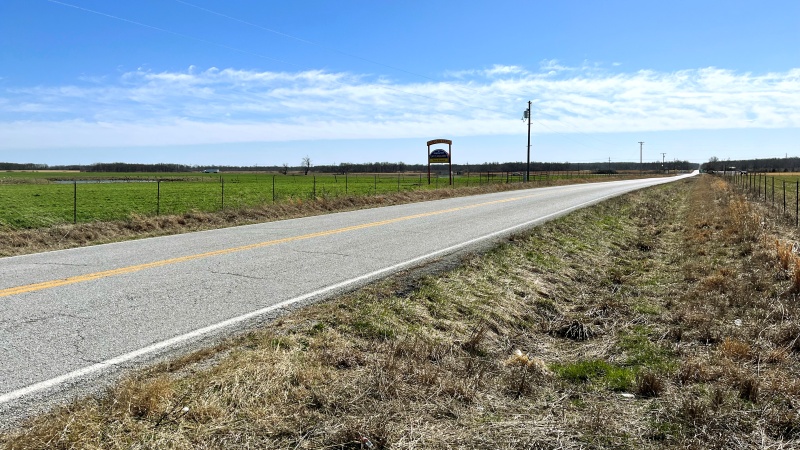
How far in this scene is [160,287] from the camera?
23.1ft

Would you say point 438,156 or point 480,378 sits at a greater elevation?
point 438,156

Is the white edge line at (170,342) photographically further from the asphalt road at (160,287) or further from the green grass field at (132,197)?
the green grass field at (132,197)

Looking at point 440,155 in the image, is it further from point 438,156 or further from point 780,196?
point 780,196

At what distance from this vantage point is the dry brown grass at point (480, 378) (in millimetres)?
3420

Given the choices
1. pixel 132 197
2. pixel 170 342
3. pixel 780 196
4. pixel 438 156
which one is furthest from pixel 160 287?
pixel 438 156

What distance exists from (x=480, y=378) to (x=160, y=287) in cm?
444

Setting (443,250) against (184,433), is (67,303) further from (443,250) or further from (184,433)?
(443,250)

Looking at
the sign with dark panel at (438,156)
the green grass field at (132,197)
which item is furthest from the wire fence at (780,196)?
the sign with dark panel at (438,156)

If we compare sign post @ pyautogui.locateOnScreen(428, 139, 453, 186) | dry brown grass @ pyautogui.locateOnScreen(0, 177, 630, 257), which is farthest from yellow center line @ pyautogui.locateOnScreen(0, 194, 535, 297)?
sign post @ pyautogui.locateOnScreen(428, 139, 453, 186)

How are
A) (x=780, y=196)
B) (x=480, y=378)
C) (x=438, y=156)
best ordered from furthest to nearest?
(x=438, y=156)
(x=780, y=196)
(x=480, y=378)

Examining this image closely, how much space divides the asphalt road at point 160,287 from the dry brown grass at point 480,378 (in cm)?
55

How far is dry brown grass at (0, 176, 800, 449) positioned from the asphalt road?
1.81 ft

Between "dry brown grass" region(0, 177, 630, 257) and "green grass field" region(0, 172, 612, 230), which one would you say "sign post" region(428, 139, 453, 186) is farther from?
"dry brown grass" region(0, 177, 630, 257)

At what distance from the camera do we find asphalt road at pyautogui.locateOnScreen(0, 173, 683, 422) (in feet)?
14.8
